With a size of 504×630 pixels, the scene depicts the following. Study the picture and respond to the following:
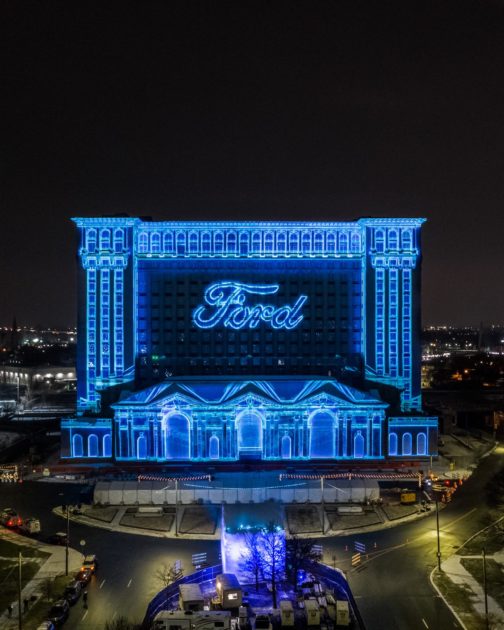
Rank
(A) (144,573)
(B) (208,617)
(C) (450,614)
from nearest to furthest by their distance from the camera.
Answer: (B) (208,617), (C) (450,614), (A) (144,573)

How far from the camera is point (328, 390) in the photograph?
82375 mm

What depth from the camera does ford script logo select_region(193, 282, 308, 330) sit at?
3706 inches

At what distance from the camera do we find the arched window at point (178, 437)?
81375mm

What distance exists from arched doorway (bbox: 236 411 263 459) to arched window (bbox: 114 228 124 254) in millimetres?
29875

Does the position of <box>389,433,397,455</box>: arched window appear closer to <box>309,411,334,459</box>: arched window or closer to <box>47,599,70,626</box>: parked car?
<box>309,411,334,459</box>: arched window

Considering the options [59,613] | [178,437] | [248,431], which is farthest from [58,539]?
[248,431]

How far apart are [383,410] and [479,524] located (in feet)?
77.5

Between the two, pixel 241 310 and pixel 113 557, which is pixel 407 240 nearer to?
pixel 241 310

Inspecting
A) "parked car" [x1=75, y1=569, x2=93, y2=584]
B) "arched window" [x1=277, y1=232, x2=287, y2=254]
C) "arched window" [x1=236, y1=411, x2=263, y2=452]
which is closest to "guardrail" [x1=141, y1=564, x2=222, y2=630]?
"parked car" [x1=75, y1=569, x2=93, y2=584]

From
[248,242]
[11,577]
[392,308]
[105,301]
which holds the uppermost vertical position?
[248,242]

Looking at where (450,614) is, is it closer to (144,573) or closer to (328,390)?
(144,573)

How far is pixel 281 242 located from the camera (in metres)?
94.7

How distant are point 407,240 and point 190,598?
2570 inches

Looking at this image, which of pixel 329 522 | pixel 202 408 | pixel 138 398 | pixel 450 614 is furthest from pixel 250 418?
pixel 450 614
